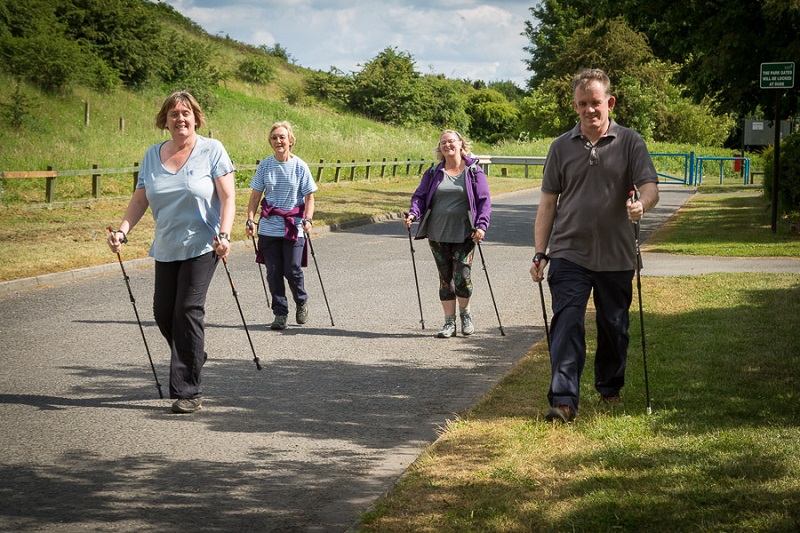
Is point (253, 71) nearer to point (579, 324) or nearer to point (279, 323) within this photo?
point (279, 323)

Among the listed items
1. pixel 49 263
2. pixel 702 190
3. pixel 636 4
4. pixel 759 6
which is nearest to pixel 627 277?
pixel 49 263

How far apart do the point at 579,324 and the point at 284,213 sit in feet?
16.4

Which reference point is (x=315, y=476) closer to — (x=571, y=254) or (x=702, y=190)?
(x=571, y=254)

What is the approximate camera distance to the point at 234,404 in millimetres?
7230

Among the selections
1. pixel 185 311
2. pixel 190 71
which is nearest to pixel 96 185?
pixel 185 311

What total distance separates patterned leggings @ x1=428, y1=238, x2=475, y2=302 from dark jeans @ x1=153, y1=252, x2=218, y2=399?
323 cm

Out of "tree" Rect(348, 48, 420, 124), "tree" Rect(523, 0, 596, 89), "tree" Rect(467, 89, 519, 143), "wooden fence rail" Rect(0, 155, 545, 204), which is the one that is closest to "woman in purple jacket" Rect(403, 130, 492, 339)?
"wooden fence rail" Rect(0, 155, 545, 204)

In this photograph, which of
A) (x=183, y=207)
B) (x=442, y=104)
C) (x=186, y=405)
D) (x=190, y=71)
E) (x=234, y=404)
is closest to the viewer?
(x=186, y=405)

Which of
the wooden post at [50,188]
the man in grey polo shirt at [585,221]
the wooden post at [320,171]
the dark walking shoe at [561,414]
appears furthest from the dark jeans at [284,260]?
the wooden post at [320,171]

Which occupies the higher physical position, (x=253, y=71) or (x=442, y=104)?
(x=253, y=71)

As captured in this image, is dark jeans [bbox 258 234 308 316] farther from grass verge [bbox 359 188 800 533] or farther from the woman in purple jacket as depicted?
grass verge [bbox 359 188 800 533]

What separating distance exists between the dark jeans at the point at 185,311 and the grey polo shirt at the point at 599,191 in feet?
7.90

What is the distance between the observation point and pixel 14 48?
133 ft

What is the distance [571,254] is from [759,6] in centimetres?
1559
